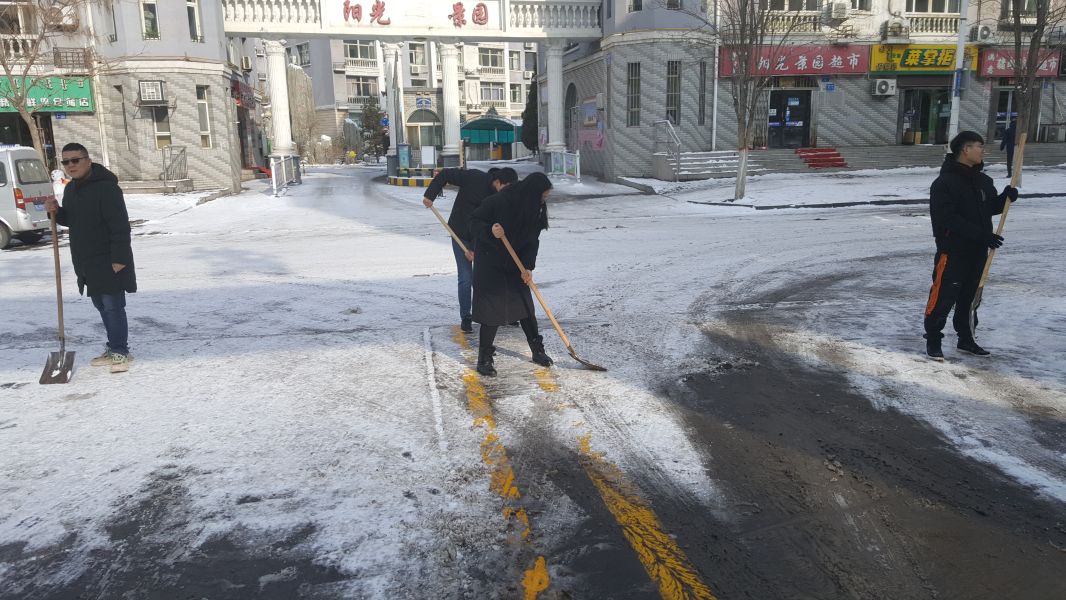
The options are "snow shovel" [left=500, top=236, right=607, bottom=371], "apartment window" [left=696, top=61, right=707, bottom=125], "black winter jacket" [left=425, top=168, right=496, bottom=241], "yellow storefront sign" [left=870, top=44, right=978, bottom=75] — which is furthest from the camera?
"yellow storefront sign" [left=870, top=44, right=978, bottom=75]

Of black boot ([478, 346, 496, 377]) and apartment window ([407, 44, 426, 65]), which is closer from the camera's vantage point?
black boot ([478, 346, 496, 377])

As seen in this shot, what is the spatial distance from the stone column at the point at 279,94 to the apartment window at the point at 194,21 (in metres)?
2.24

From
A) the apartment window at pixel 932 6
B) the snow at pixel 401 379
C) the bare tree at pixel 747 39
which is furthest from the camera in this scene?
the apartment window at pixel 932 6

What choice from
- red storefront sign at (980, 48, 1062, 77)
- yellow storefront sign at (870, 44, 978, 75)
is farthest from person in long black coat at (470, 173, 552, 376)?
red storefront sign at (980, 48, 1062, 77)

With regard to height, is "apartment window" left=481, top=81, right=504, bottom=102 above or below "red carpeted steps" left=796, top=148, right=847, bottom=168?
above

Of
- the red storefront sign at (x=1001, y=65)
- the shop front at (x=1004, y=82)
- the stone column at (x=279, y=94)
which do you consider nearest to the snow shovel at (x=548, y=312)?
the stone column at (x=279, y=94)

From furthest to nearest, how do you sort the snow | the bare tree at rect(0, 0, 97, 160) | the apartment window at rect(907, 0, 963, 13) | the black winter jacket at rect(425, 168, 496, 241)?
1. the apartment window at rect(907, 0, 963, 13)
2. the bare tree at rect(0, 0, 97, 160)
3. the black winter jacket at rect(425, 168, 496, 241)
4. the snow

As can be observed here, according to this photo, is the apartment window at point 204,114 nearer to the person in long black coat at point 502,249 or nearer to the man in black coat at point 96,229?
the man in black coat at point 96,229

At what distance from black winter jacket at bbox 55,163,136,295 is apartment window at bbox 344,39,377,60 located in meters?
58.8

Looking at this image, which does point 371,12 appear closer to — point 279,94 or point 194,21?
point 279,94

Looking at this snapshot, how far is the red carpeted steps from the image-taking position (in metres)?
25.0

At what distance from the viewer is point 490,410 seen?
5.05 meters

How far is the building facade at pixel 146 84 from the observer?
2275 cm

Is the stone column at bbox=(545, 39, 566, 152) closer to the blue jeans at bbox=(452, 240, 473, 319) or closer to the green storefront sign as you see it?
the green storefront sign
